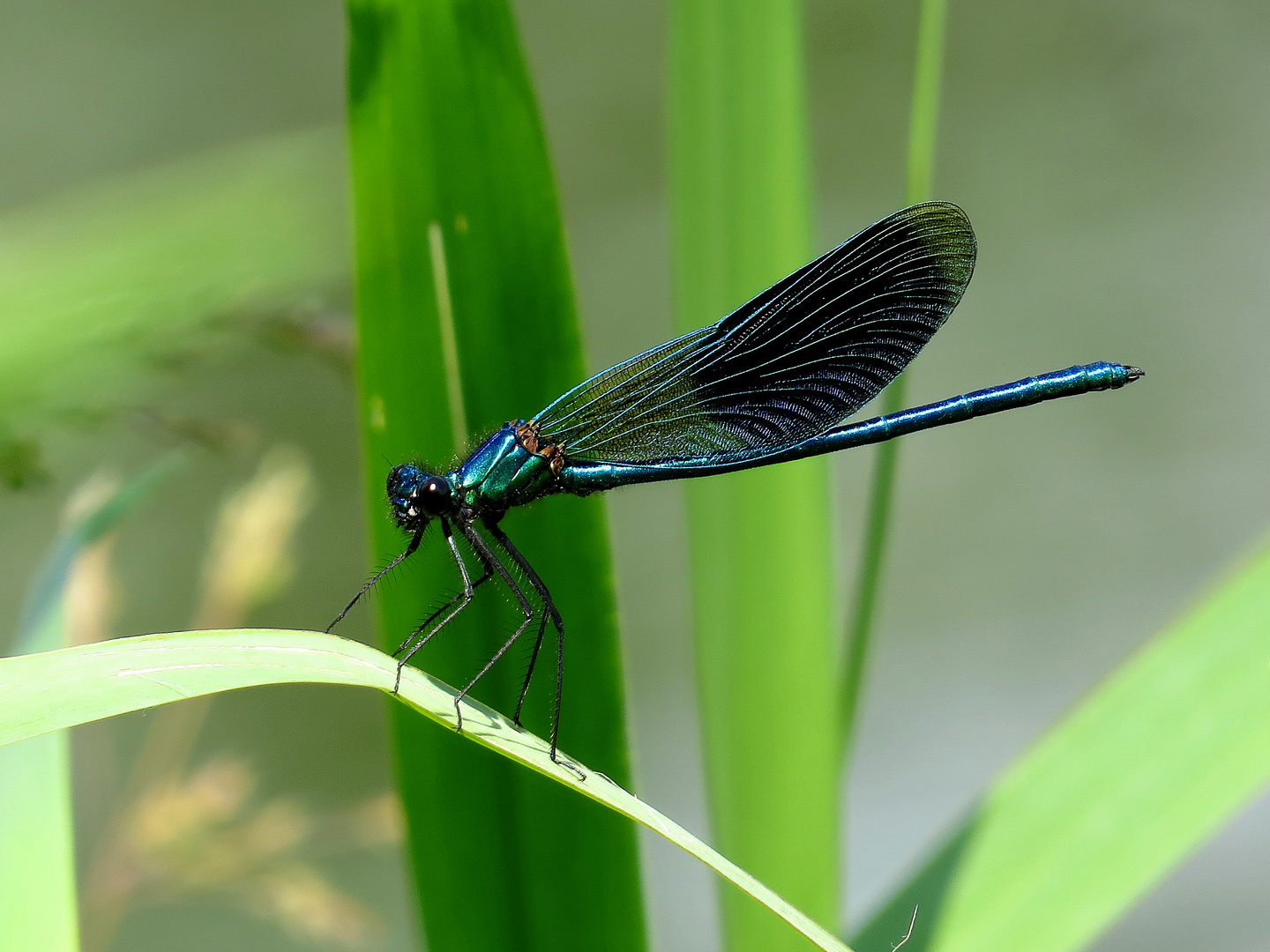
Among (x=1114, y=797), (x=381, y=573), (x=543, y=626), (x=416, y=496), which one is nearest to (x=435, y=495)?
(x=416, y=496)

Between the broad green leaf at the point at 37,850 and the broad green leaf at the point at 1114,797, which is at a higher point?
the broad green leaf at the point at 37,850

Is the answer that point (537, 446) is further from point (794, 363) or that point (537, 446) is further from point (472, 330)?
point (794, 363)

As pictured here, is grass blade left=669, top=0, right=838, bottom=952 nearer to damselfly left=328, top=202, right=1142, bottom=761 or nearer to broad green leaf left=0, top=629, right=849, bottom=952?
damselfly left=328, top=202, right=1142, bottom=761

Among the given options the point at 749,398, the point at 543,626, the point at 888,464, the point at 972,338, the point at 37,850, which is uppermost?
the point at 972,338

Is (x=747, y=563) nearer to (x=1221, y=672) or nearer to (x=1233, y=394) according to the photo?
(x=1221, y=672)

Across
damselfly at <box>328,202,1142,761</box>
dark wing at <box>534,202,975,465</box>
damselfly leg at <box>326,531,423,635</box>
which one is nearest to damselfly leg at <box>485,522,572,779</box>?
damselfly at <box>328,202,1142,761</box>

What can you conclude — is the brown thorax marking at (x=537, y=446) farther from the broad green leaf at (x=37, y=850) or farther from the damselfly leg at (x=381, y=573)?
the broad green leaf at (x=37, y=850)

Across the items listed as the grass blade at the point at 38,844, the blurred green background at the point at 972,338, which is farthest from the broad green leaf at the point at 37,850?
the blurred green background at the point at 972,338

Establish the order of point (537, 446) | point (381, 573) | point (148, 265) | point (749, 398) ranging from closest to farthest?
1. point (148, 265)
2. point (381, 573)
3. point (537, 446)
4. point (749, 398)
